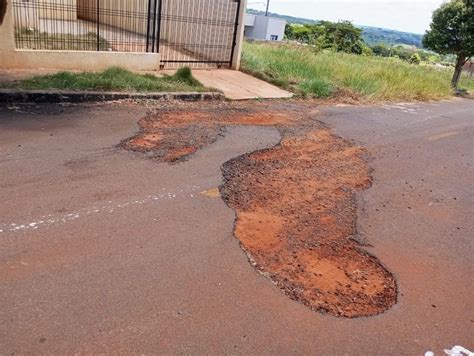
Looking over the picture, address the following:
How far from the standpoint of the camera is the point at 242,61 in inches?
499

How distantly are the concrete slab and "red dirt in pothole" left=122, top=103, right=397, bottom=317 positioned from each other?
1879 millimetres

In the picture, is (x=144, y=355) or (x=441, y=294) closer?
(x=144, y=355)

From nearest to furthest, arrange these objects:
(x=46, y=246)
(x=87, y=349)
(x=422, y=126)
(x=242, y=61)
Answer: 1. (x=87, y=349)
2. (x=46, y=246)
3. (x=422, y=126)
4. (x=242, y=61)

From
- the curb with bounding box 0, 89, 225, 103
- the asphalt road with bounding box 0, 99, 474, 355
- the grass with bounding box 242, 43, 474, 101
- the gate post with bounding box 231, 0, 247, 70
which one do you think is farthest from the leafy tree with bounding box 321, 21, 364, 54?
the asphalt road with bounding box 0, 99, 474, 355

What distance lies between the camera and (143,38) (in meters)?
13.4

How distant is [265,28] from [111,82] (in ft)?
223

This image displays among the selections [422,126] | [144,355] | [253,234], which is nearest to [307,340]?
[144,355]

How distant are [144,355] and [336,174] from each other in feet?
12.2

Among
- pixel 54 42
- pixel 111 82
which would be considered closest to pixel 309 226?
pixel 111 82

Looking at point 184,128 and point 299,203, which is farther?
point 184,128

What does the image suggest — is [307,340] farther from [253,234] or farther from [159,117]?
[159,117]

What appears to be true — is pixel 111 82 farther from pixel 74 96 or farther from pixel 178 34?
pixel 178 34

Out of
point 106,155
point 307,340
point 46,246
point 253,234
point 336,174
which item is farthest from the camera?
point 336,174

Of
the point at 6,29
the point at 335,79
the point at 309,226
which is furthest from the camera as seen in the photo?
the point at 335,79
